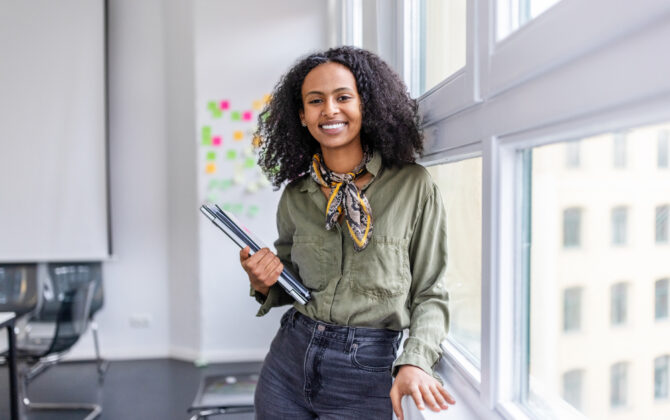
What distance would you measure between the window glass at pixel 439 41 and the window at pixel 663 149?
0.67 metres

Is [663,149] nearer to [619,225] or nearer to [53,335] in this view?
[619,225]

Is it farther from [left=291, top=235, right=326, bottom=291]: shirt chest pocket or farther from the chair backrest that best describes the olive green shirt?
the chair backrest

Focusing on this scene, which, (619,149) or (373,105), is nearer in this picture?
(619,149)

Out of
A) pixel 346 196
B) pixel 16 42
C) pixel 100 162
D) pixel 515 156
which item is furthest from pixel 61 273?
pixel 515 156

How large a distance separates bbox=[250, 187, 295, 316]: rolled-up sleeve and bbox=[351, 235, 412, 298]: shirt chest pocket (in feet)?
0.90

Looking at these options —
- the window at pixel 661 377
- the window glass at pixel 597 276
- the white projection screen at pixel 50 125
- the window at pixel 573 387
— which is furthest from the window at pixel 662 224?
the white projection screen at pixel 50 125

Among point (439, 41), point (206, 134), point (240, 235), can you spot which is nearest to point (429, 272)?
point (240, 235)

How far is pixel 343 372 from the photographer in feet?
3.68

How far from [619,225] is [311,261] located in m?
0.68

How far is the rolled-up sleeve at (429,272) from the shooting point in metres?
1.03

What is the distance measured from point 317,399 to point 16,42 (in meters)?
3.87

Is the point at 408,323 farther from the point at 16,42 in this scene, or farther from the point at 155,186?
the point at 16,42

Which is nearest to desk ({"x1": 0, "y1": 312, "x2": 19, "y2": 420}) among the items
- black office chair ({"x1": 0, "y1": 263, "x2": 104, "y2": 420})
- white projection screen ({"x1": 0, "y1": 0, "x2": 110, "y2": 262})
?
black office chair ({"x1": 0, "y1": 263, "x2": 104, "y2": 420})

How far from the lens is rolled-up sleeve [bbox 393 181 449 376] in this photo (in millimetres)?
1030
